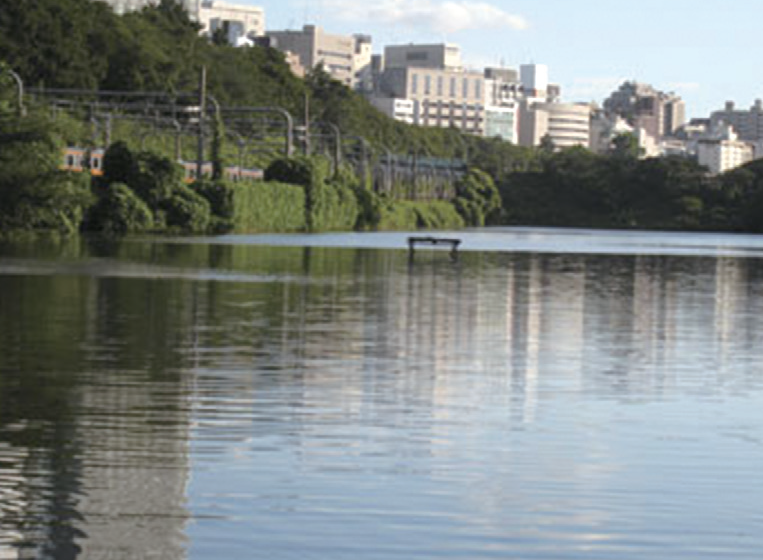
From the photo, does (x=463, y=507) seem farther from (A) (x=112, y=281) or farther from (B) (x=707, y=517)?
(A) (x=112, y=281)

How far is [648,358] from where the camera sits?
78.1 ft

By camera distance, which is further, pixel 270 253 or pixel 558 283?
pixel 270 253

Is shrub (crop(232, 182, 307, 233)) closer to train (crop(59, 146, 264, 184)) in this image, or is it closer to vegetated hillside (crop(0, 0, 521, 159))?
train (crop(59, 146, 264, 184))

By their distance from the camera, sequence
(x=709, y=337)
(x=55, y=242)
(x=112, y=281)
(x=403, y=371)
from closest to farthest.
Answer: (x=403, y=371) → (x=709, y=337) → (x=112, y=281) → (x=55, y=242)

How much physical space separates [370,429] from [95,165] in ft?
284

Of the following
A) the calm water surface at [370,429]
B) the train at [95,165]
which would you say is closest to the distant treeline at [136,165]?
the train at [95,165]

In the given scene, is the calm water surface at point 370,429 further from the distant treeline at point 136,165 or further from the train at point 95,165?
the train at point 95,165

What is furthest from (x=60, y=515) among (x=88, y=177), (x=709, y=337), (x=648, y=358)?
(x=88, y=177)

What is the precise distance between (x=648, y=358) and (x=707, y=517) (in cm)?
1230

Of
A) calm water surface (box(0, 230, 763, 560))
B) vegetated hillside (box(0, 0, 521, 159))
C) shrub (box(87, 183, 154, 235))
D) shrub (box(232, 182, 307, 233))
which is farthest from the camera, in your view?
vegetated hillside (box(0, 0, 521, 159))

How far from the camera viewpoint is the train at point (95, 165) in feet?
277

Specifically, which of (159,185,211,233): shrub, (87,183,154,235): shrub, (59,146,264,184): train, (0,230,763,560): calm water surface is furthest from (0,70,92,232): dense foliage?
(0,230,763,560): calm water surface

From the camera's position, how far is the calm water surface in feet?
35.4

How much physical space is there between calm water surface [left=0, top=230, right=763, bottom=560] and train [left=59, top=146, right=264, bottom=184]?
4011 cm
